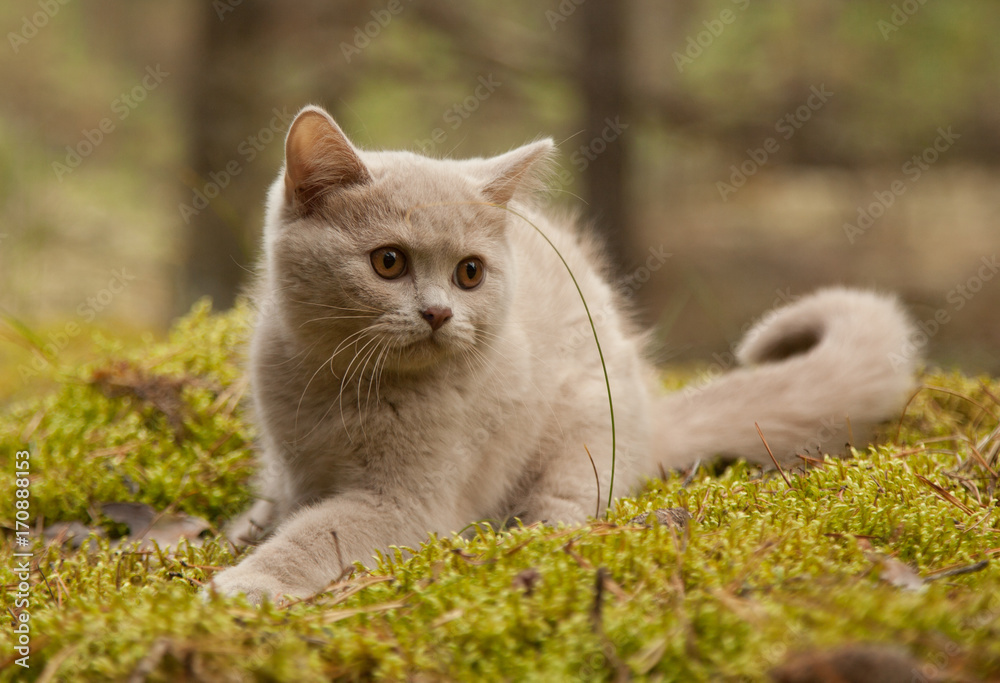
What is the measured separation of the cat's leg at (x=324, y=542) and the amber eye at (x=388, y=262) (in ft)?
1.60

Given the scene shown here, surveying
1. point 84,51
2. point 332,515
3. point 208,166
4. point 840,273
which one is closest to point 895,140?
point 840,273

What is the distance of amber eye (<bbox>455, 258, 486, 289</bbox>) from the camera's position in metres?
1.72

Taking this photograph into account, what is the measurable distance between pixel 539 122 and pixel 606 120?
25.3 inches

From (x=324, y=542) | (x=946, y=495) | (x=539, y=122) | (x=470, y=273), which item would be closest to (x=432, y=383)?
(x=470, y=273)

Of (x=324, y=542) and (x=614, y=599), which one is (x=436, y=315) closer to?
(x=324, y=542)

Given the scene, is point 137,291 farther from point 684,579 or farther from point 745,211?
point 684,579

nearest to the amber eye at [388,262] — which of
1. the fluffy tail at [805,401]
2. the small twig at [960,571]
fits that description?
the fluffy tail at [805,401]

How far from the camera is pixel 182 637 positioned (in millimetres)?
911

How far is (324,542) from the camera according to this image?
1.54m

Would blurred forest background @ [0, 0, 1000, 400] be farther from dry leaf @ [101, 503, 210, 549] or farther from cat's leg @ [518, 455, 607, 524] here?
dry leaf @ [101, 503, 210, 549]

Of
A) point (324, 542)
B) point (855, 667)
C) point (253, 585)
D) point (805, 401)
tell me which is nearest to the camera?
point (855, 667)

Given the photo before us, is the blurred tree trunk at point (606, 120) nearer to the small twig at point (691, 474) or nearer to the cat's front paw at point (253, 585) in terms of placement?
the small twig at point (691, 474)

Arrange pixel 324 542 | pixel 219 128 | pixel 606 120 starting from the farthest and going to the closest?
pixel 606 120 → pixel 219 128 → pixel 324 542

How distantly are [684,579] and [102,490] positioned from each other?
1.61 meters
